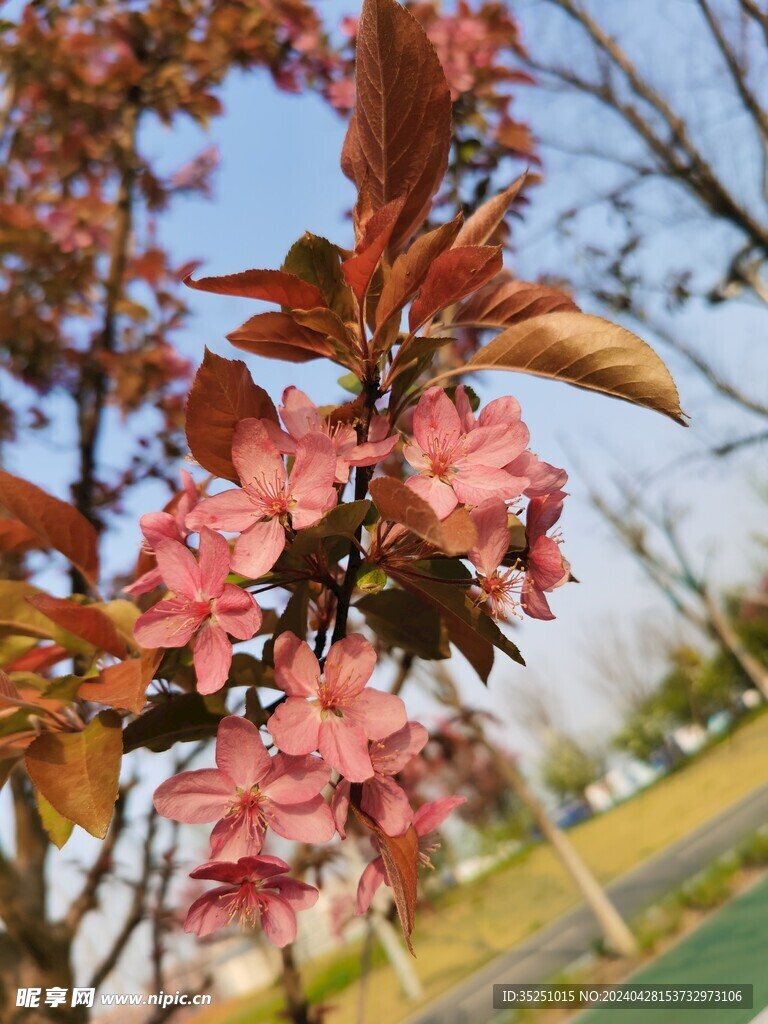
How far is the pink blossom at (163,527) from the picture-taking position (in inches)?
20.8

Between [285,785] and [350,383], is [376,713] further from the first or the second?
[350,383]

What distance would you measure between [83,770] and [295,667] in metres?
0.15

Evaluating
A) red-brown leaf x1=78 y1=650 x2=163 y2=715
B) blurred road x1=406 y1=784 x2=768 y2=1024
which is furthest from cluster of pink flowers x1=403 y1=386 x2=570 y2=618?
blurred road x1=406 y1=784 x2=768 y2=1024

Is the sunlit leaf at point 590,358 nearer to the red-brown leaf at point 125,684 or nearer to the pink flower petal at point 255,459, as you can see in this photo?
the pink flower petal at point 255,459

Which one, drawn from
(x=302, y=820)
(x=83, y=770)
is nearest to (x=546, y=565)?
(x=302, y=820)

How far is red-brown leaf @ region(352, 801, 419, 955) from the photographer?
1.48 feet

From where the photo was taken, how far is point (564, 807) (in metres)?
20.4

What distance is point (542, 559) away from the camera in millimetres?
511

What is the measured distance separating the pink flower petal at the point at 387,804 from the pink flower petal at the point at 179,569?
0.51ft

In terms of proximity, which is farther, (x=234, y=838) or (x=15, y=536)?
(x=15, y=536)

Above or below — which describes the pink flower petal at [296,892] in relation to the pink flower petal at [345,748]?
below

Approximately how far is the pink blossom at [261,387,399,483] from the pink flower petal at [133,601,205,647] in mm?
114

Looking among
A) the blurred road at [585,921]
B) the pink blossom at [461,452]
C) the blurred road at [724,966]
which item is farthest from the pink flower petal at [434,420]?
the blurred road at [585,921]

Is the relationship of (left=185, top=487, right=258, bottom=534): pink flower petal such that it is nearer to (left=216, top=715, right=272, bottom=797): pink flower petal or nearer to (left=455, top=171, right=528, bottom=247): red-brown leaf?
(left=216, top=715, right=272, bottom=797): pink flower petal
